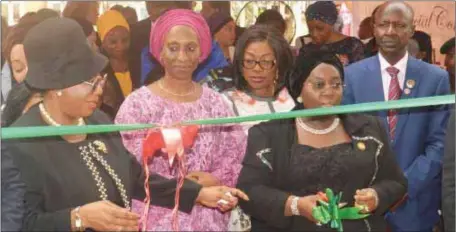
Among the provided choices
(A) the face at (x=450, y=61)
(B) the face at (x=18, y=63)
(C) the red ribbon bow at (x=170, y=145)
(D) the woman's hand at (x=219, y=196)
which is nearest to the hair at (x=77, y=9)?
(B) the face at (x=18, y=63)

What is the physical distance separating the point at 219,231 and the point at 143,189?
250mm

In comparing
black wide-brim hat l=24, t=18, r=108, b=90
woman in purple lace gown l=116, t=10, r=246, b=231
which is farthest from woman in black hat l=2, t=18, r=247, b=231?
woman in purple lace gown l=116, t=10, r=246, b=231

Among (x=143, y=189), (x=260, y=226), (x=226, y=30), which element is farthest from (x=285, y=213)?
(x=226, y=30)

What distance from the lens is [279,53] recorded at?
1.88 m

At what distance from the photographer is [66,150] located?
1.72m

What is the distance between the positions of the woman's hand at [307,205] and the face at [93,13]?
0.72m

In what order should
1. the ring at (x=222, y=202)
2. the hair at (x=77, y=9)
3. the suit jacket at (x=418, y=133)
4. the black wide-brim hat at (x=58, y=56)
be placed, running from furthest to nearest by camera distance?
the suit jacket at (x=418, y=133), the ring at (x=222, y=202), the hair at (x=77, y=9), the black wide-brim hat at (x=58, y=56)

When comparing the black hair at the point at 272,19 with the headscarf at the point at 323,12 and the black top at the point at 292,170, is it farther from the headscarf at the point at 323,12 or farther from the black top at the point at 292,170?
the black top at the point at 292,170

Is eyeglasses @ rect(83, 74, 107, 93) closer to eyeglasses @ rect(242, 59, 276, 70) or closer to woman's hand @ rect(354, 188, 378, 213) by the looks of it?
eyeglasses @ rect(242, 59, 276, 70)

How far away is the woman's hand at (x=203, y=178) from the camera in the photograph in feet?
6.15

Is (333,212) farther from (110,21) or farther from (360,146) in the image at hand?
(110,21)

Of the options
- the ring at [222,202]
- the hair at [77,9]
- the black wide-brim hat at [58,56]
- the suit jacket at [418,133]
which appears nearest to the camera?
the black wide-brim hat at [58,56]

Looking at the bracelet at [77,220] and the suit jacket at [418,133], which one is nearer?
the bracelet at [77,220]

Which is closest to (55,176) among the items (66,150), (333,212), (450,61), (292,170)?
(66,150)
